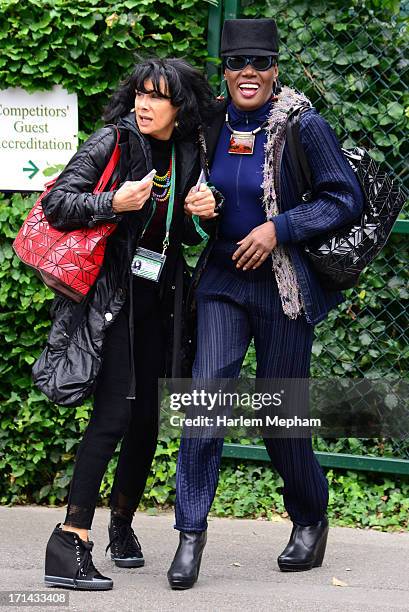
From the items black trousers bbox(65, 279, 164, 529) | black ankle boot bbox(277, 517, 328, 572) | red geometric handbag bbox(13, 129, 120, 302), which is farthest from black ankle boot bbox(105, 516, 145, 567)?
red geometric handbag bbox(13, 129, 120, 302)

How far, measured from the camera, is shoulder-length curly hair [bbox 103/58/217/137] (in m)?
4.24

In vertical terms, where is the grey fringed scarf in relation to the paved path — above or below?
above

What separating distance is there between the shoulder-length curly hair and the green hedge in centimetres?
110

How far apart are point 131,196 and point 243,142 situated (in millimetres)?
526

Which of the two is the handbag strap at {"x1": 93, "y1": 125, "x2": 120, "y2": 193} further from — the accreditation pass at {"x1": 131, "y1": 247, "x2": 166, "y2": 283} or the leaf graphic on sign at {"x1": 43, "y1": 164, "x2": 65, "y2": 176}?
the leaf graphic on sign at {"x1": 43, "y1": 164, "x2": 65, "y2": 176}

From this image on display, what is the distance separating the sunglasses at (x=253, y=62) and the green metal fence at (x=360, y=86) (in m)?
1.25

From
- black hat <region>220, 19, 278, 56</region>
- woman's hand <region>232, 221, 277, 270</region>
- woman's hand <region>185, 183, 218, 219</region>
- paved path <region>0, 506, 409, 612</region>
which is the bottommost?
paved path <region>0, 506, 409, 612</region>

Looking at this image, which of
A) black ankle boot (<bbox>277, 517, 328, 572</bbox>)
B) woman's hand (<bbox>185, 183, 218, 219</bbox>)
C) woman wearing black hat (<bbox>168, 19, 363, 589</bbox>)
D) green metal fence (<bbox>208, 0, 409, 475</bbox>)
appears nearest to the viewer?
woman's hand (<bbox>185, 183, 218, 219</bbox>)

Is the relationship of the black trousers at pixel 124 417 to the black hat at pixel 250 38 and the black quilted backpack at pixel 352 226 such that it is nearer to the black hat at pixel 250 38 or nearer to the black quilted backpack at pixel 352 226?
the black quilted backpack at pixel 352 226

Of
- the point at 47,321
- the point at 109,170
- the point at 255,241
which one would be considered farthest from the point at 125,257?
the point at 47,321

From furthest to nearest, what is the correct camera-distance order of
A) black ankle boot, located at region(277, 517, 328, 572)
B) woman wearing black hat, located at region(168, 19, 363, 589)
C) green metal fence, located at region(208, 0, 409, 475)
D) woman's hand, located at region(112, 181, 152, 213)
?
green metal fence, located at region(208, 0, 409, 475), black ankle boot, located at region(277, 517, 328, 572), woman wearing black hat, located at region(168, 19, 363, 589), woman's hand, located at region(112, 181, 152, 213)

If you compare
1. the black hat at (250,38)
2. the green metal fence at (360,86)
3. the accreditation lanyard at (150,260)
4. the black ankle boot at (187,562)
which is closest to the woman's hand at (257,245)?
the accreditation lanyard at (150,260)

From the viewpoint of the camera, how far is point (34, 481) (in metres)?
5.84

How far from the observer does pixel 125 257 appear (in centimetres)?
425
